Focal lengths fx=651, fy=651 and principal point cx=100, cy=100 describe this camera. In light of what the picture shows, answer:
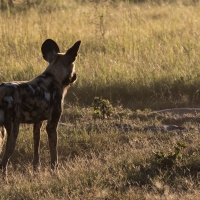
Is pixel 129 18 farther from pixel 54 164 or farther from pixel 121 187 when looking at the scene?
pixel 121 187

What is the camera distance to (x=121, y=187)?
4.89 meters

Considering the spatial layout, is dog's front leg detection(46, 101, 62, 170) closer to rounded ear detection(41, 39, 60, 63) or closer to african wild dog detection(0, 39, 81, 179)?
african wild dog detection(0, 39, 81, 179)

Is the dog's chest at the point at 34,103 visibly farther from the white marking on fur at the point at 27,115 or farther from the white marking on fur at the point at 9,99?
the white marking on fur at the point at 9,99

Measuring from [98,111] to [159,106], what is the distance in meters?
1.37

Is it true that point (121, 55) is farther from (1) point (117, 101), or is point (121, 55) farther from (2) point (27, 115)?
(2) point (27, 115)

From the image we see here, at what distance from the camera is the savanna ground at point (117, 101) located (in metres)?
5.00

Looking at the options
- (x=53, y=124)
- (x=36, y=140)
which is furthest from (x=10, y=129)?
(x=36, y=140)

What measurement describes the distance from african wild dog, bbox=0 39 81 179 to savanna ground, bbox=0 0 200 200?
0.36 metres

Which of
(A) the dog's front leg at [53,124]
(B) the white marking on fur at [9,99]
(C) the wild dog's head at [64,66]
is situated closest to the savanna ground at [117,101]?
(A) the dog's front leg at [53,124]

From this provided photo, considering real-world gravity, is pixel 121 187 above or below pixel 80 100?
above

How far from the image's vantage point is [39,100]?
5.41 metres

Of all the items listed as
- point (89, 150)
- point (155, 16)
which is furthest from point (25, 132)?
point (155, 16)

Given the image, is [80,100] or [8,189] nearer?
[8,189]

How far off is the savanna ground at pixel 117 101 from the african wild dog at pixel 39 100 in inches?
14.0
